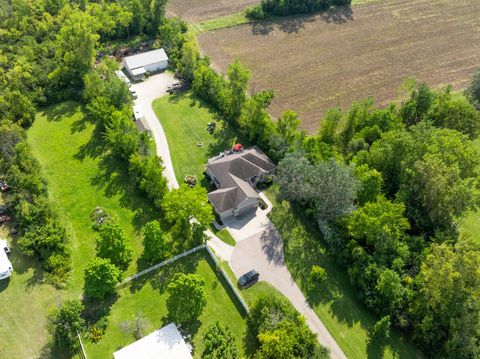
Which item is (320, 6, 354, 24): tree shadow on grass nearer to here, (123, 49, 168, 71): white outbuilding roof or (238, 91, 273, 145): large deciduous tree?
(123, 49, 168, 71): white outbuilding roof

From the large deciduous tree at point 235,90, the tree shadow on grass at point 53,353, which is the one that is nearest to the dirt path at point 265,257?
the tree shadow on grass at point 53,353

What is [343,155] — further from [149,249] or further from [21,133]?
[21,133]

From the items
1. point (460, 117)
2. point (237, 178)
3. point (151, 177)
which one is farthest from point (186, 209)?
point (460, 117)

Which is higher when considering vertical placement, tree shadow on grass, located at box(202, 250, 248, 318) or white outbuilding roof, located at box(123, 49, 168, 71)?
white outbuilding roof, located at box(123, 49, 168, 71)

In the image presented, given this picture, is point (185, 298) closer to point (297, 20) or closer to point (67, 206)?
point (67, 206)

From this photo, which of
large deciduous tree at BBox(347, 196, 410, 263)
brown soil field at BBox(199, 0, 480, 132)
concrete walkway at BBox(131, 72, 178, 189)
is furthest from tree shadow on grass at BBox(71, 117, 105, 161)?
large deciduous tree at BBox(347, 196, 410, 263)

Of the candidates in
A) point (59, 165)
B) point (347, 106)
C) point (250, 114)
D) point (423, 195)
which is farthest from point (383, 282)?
point (59, 165)
